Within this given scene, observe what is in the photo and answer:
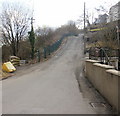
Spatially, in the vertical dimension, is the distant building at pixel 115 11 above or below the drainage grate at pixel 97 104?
above

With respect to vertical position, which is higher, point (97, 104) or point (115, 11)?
point (115, 11)

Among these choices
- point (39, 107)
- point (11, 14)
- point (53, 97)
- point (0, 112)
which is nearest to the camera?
point (0, 112)

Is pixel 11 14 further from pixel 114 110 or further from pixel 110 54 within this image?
pixel 114 110

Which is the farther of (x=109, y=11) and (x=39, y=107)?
(x=109, y=11)

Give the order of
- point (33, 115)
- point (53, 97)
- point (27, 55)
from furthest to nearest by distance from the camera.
Answer: 1. point (27, 55)
2. point (53, 97)
3. point (33, 115)

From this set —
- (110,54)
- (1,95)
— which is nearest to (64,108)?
(1,95)

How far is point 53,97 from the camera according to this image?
6359 mm

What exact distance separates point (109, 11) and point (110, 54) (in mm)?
12606

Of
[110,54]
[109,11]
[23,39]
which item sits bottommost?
[110,54]

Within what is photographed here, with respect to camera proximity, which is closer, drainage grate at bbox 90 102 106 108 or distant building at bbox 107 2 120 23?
drainage grate at bbox 90 102 106 108

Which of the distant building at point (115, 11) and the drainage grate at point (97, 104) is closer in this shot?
the drainage grate at point (97, 104)

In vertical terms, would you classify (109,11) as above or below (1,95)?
above

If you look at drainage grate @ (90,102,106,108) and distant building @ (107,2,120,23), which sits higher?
distant building @ (107,2,120,23)

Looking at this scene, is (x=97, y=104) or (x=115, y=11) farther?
(x=115, y=11)
